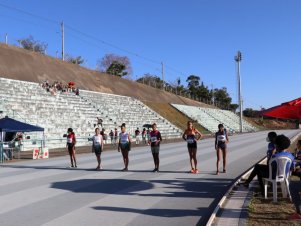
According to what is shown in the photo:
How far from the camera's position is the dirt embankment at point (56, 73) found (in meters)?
46.3

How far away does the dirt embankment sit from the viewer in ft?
152

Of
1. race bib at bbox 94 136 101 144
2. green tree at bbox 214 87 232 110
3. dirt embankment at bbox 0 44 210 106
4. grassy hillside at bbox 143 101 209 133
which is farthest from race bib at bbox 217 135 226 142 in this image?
green tree at bbox 214 87 232 110

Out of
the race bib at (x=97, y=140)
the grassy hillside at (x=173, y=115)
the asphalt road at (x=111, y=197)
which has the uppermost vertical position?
the grassy hillside at (x=173, y=115)

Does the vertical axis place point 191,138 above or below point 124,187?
above

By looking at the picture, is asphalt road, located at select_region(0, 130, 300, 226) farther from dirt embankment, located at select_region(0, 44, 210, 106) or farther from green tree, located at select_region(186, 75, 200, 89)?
green tree, located at select_region(186, 75, 200, 89)

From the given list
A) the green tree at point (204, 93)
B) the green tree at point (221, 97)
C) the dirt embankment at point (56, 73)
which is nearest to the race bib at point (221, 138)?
the dirt embankment at point (56, 73)

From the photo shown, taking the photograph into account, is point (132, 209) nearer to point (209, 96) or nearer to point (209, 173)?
point (209, 173)

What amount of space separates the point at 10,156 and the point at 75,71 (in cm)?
3649

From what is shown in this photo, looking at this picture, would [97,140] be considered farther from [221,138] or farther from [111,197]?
[111,197]

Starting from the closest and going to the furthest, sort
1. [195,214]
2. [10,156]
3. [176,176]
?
[195,214]
[176,176]
[10,156]

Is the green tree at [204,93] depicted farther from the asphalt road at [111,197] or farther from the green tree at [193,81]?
the asphalt road at [111,197]

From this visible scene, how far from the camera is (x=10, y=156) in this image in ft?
79.2

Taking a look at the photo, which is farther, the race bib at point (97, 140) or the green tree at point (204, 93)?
the green tree at point (204, 93)

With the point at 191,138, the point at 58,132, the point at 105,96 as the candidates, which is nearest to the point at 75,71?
the point at 105,96
